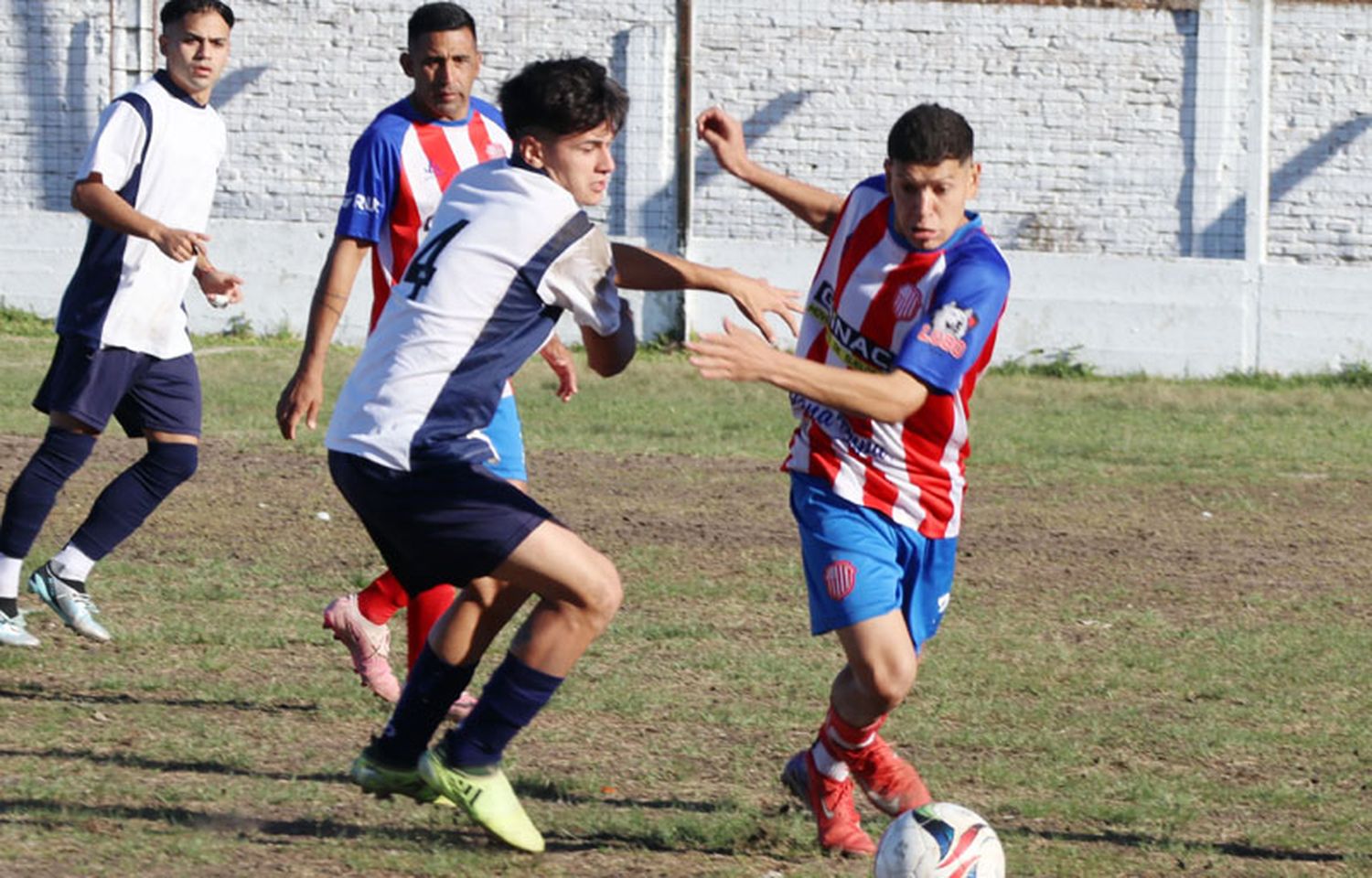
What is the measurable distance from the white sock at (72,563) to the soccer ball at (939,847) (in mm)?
3498

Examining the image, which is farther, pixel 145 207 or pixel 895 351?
pixel 145 207

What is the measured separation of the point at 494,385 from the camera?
4711 millimetres

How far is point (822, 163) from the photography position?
58.8 ft

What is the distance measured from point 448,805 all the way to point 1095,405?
34.7 ft

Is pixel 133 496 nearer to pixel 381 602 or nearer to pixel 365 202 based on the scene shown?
pixel 381 602

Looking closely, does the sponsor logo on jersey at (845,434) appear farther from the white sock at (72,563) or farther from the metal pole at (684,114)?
the metal pole at (684,114)

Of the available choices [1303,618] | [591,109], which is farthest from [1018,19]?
[591,109]

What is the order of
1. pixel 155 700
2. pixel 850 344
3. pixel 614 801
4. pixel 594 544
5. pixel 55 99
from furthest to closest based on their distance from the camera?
pixel 55 99, pixel 594 544, pixel 155 700, pixel 614 801, pixel 850 344

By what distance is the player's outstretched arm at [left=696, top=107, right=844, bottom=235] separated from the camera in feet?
17.8

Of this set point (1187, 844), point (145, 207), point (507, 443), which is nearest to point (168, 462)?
point (145, 207)

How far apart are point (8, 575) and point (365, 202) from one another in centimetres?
218

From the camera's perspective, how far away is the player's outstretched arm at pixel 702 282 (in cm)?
491

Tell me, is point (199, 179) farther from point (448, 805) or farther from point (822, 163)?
point (822, 163)

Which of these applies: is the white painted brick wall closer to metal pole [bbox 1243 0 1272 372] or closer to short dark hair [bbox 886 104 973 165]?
metal pole [bbox 1243 0 1272 372]
